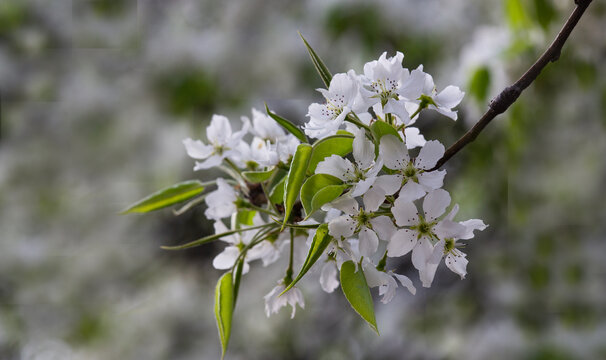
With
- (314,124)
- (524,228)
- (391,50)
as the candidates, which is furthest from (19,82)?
(314,124)

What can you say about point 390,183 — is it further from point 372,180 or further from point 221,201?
point 221,201

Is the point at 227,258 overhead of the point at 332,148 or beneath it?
beneath

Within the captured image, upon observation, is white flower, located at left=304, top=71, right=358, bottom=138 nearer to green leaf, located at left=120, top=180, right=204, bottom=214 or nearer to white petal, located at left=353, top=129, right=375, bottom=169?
white petal, located at left=353, top=129, right=375, bottom=169

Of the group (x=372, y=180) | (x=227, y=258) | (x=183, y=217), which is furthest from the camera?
(x=183, y=217)

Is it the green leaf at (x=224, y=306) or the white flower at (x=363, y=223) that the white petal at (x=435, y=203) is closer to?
the white flower at (x=363, y=223)

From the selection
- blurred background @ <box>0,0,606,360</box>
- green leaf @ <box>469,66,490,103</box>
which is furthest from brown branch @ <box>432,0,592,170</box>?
blurred background @ <box>0,0,606,360</box>

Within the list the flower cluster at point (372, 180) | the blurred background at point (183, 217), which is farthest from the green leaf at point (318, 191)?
the blurred background at point (183, 217)

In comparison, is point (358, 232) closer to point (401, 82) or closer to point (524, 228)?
point (401, 82)

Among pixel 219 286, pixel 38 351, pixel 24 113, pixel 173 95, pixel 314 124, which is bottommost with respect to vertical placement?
pixel 38 351

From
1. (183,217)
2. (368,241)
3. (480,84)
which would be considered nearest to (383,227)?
(368,241)
